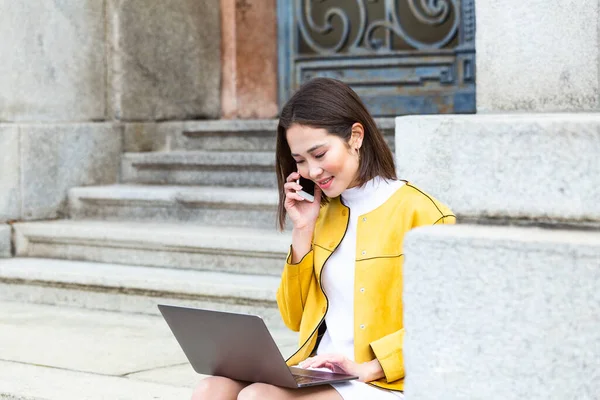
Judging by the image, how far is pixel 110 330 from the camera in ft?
17.8

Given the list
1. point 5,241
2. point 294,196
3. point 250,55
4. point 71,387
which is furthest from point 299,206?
point 250,55

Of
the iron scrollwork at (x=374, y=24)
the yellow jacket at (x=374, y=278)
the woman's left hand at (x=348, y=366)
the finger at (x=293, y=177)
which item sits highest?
the iron scrollwork at (x=374, y=24)

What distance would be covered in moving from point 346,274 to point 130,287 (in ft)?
9.34

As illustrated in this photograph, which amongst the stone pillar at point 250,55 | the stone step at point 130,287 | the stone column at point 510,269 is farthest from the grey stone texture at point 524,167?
the stone pillar at point 250,55

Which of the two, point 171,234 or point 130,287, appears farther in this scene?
point 171,234

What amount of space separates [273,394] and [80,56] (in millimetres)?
4642

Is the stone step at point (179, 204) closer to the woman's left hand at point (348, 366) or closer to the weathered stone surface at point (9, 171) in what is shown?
the weathered stone surface at point (9, 171)

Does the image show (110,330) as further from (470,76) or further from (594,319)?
(594,319)

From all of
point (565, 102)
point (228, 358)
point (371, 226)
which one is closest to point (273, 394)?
point (228, 358)

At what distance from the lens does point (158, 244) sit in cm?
619

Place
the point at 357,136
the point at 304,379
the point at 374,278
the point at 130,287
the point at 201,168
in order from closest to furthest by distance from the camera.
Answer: the point at 304,379
the point at 374,278
the point at 357,136
the point at 130,287
the point at 201,168

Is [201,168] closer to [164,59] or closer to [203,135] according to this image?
[203,135]

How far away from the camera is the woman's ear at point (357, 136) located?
3221 millimetres

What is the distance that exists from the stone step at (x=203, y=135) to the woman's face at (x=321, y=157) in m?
3.99
